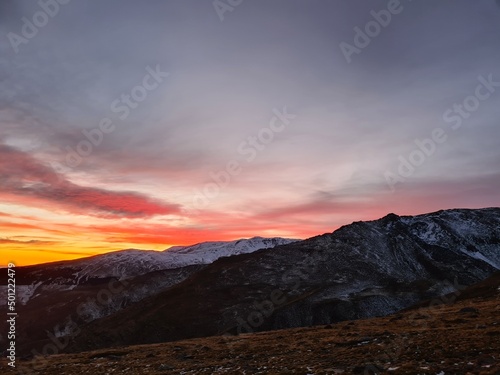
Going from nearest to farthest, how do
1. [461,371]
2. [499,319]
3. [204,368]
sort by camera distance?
[461,371], [204,368], [499,319]

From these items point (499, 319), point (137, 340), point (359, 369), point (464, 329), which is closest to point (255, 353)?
point (359, 369)

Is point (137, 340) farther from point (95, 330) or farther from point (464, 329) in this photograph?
point (464, 329)

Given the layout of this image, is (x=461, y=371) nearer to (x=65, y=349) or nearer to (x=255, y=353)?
(x=255, y=353)

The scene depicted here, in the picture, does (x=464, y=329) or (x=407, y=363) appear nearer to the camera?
(x=407, y=363)

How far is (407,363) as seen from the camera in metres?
23.9

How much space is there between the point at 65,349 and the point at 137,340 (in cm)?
3014

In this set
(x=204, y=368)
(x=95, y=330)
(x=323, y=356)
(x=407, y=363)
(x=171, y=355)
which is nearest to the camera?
(x=407, y=363)

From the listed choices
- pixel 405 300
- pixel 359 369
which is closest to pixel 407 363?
pixel 359 369

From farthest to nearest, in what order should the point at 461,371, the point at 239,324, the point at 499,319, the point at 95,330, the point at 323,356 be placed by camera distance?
the point at 95,330 < the point at 239,324 < the point at 499,319 < the point at 323,356 < the point at 461,371

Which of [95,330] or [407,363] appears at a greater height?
[407,363]

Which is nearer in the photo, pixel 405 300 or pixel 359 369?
pixel 359 369

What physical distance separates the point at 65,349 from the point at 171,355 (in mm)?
135115

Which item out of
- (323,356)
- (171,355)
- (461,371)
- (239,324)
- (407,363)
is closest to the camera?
(461,371)

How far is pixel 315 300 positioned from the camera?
A: 15050 cm
